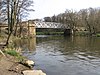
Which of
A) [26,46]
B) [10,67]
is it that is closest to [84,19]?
[26,46]

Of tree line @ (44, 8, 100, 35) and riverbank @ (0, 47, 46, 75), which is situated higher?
tree line @ (44, 8, 100, 35)

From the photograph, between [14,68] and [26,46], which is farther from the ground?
[14,68]

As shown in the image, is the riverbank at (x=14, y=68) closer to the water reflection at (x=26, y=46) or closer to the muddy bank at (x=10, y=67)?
the muddy bank at (x=10, y=67)

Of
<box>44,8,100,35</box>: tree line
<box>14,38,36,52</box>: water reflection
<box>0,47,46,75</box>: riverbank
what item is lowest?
<box>14,38,36,52</box>: water reflection

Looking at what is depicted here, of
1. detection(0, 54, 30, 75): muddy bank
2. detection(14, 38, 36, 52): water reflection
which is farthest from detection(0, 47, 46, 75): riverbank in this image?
detection(14, 38, 36, 52): water reflection

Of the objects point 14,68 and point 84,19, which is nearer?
point 14,68

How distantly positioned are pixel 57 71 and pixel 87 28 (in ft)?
301

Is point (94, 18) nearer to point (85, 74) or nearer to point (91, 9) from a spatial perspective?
point (91, 9)

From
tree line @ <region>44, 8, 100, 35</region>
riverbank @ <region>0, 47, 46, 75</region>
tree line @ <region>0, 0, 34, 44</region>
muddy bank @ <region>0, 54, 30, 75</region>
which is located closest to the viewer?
muddy bank @ <region>0, 54, 30, 75</region>

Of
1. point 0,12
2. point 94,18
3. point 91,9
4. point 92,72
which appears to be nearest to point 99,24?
point 94,18

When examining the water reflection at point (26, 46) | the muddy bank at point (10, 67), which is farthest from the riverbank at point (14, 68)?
the water reflection at point (26, 46)

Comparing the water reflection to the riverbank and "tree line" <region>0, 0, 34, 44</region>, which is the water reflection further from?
the riverbank

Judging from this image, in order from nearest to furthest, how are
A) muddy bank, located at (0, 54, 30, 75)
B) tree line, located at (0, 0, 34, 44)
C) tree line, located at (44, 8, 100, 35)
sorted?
1. muddy bank, located at (0, 54, 30, 75)
2. tree line, located at (0, 0, 34, 44)
3. tree line, located at (44, 8, 100, 35)

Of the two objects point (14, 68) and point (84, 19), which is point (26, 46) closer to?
point (14, 68)
